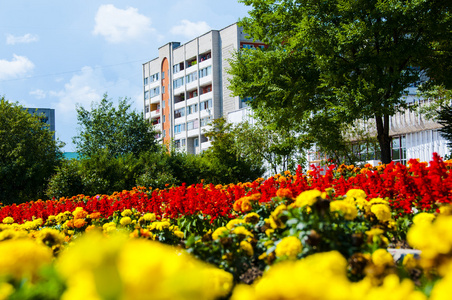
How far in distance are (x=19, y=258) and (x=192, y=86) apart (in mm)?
60898

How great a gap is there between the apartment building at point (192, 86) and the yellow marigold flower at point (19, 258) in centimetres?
5103

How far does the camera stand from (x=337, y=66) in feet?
58.1

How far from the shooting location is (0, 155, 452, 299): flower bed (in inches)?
24.3

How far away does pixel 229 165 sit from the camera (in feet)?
94.4

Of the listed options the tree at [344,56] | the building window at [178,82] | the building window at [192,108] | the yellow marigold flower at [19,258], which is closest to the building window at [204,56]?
the building window at [178,82]

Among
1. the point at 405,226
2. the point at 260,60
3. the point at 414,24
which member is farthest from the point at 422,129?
the point at 405,226

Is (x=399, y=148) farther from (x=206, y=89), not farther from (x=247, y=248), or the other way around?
(x=206, y=89)

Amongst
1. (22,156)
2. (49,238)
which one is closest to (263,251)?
(49,238)

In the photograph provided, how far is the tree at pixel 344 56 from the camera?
16.5 meters

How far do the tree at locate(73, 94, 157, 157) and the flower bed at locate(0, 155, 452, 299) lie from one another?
30.4 metres

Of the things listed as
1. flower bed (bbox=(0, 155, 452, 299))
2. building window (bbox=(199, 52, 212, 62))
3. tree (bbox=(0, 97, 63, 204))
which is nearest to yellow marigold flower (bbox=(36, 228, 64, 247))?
flower bed (bbox=(0, 155, 452, 299))

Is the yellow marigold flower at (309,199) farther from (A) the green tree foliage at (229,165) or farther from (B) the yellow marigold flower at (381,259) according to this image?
(A) the green tree foliage at (229,165)

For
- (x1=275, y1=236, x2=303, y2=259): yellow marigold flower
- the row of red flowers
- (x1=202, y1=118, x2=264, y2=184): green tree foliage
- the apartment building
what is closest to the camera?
(x1=275, y1=236, x2=303, y2=259): yellow marigold flower

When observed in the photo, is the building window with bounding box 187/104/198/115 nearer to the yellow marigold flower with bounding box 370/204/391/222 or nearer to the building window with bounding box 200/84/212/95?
the building window with bounding box 200/84/212/95
